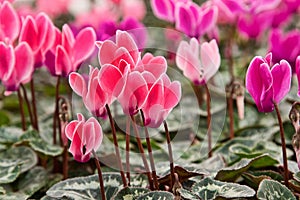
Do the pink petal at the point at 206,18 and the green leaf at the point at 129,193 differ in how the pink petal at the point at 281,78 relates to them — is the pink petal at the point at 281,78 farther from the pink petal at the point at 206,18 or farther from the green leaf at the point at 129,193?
the pink petal at the point at 206,18

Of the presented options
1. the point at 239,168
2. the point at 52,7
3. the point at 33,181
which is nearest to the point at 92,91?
the point at 239,168

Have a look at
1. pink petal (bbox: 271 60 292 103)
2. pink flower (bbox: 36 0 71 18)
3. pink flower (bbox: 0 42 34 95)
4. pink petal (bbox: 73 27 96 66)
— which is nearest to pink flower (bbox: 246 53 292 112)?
pink petal (bbox: 271 60 292 103)

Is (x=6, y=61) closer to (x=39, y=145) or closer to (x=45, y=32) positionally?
(x=45, y=32)

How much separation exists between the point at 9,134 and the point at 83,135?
2.08ft

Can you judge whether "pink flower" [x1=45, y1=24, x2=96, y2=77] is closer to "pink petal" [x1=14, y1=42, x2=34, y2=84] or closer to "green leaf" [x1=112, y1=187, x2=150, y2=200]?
"pink petal" [x1=14, y1=42, x2=34, y2=84]

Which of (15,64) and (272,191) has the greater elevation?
(15,64)

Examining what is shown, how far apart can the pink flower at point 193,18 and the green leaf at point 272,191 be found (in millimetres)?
589

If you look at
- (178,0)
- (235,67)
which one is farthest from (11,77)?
(235,67)

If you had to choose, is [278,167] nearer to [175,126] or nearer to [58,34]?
[175,126]

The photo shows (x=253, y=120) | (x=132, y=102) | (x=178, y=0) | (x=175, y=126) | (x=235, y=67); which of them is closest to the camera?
(x=132, y=102)

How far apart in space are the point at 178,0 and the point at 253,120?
54 cm

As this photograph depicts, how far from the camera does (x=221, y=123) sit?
189 cm

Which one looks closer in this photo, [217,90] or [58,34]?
[58,34]

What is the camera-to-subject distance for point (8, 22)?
1.42m
